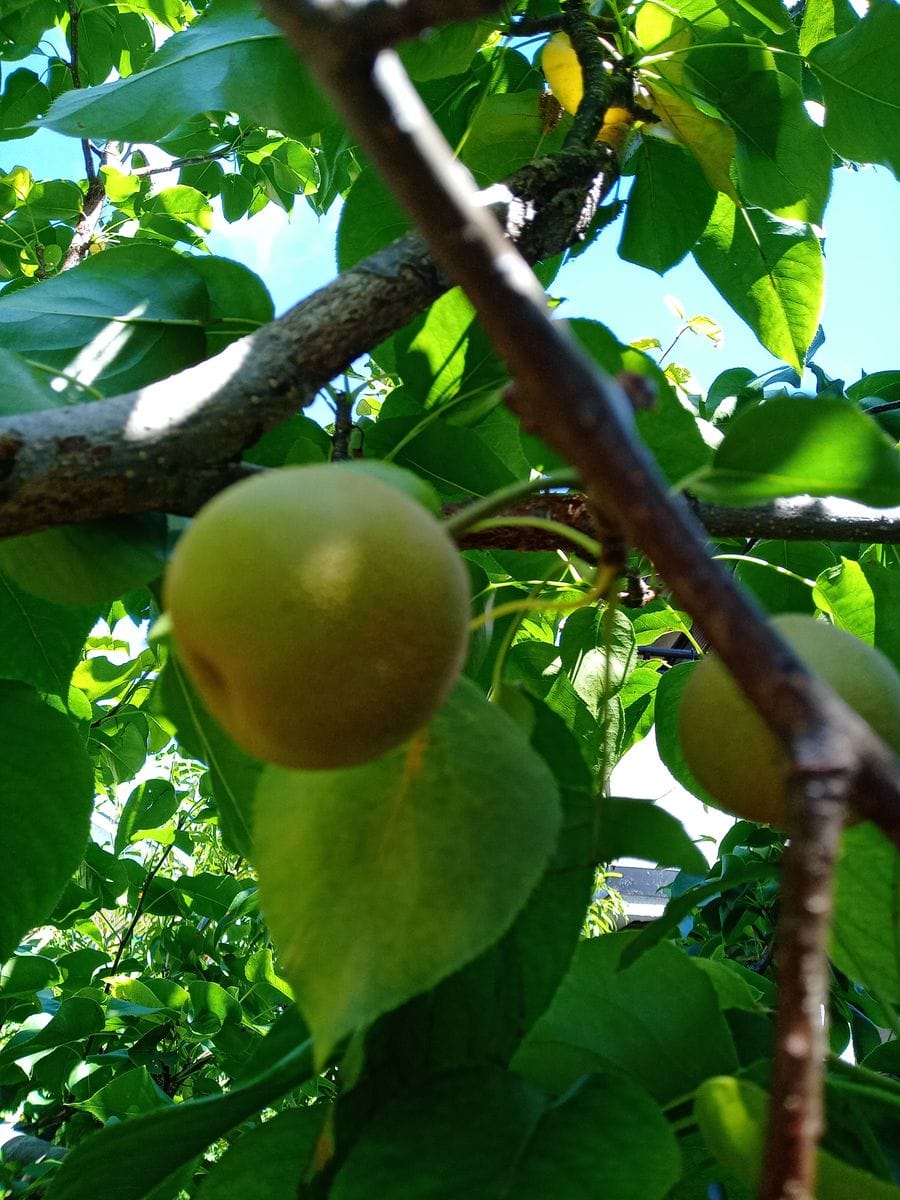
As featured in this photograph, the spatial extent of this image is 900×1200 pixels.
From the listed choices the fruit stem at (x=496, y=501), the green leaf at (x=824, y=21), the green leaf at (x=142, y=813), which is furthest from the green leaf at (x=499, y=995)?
the green leaf at (x=142, y=813)

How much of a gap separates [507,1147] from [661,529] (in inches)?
11.8

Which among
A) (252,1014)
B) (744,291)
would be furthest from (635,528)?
(252,1014)

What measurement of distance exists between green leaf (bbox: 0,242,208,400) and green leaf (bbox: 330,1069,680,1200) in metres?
0.49

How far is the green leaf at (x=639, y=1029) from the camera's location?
0.52 meters

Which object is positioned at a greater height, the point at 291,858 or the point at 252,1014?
the point at 291,858

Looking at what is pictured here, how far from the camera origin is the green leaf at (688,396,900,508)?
1.42 feet

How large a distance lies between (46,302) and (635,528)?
0.61 meters

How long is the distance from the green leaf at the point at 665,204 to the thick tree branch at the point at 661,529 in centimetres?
101

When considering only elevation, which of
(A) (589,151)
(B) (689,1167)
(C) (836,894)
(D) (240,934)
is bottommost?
(D) (240,934)

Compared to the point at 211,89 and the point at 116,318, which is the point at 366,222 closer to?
the point at 211,89

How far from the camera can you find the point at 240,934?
235 centimetres

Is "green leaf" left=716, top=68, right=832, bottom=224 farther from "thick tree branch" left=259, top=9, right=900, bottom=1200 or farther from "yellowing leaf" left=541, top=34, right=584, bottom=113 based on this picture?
"thick tree branch" left=259, top=9, right=900, bottom=1200

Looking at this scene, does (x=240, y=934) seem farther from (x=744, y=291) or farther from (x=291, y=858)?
(x=291, y=858)

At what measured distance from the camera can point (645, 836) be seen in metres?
0.44
